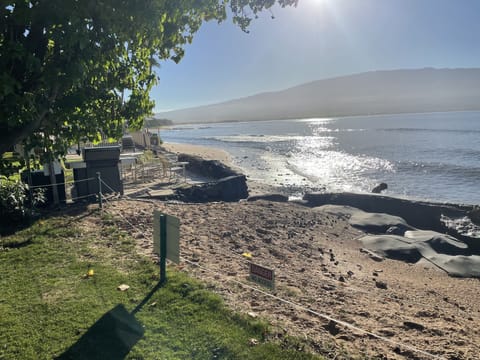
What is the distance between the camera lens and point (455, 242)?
12.0m

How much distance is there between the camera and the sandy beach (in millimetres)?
4008

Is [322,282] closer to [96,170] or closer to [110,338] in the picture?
[110,338]

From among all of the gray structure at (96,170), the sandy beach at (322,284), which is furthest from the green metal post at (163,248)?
the gray structure at (96,170)

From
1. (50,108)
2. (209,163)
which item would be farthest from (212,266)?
(209,163)

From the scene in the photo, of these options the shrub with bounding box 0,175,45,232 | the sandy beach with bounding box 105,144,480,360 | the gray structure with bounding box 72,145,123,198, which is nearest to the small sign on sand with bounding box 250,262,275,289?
the sandy beach with bounding box 105,144,480,360

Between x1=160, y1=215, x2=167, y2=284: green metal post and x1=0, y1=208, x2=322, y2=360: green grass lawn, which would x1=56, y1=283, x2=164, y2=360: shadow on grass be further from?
x1=160, y1=215, x2=167, y2=284: green metal post

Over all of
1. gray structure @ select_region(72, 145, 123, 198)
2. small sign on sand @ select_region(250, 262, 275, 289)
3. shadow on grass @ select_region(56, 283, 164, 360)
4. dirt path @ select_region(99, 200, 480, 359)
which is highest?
gray structure @ select_region(72, 145, 123, 198)

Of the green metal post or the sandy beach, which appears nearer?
the sandy beach

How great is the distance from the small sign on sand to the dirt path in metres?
0.42

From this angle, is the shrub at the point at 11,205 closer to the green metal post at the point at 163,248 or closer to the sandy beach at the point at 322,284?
the sandy beach at the point at 322,284

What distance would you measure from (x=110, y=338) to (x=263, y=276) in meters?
1.84

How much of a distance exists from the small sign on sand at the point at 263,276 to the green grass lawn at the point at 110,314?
1.45 feet

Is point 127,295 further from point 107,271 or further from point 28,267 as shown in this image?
point 28,267

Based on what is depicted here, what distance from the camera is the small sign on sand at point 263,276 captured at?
4.15m
